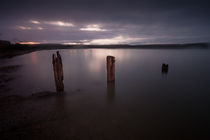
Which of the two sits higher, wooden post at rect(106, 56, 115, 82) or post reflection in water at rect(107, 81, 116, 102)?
wooden post at rect(106, 56, 115, 82)

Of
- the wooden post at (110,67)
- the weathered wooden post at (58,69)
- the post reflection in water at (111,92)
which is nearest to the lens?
the weathered wooden post at (58,69)

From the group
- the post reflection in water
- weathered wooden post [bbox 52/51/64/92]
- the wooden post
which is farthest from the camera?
the wooden post

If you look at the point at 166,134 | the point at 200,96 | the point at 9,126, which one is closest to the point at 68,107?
the point at 9,126

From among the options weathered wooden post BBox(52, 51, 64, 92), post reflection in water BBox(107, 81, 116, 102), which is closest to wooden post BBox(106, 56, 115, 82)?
post reflection in water BBox(107, 81, 116, 102)

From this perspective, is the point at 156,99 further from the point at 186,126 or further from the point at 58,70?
the point at 58,70

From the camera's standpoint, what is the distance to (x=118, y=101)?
5.26 metres

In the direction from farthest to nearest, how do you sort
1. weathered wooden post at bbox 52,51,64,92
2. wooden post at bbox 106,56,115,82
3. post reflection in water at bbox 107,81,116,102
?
wooden post at bbox 106,56,115,82
post reflection in water at bbox 107,81,116,102
weathered wooden post at bbox 52,51,64,92

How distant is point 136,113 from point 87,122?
2.01 m

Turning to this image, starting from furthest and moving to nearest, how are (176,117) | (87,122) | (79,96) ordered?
(79,96)
(176,117)
(87,122)

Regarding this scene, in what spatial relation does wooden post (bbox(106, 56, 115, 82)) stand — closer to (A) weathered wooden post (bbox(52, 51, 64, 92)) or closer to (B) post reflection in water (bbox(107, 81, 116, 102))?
(B) post reflection in water (bbox(107, 81, 116, 102))

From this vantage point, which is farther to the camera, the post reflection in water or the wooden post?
the wooden post

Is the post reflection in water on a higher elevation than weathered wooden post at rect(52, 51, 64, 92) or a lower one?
lower

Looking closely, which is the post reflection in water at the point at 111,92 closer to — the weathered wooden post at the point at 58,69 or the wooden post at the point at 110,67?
the wooden post at the point at 110,67

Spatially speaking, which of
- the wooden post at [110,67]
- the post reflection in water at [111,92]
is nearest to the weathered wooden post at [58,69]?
the post reflection in water at [111,92]
